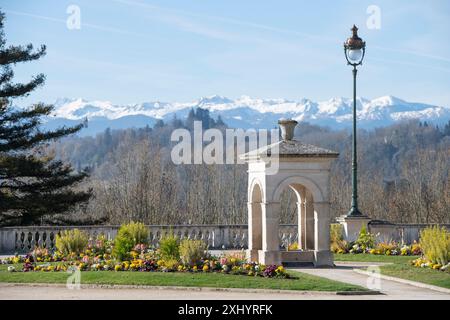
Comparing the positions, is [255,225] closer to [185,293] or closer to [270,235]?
[270,235]

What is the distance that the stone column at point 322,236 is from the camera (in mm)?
25812

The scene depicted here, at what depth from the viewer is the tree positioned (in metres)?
42.2

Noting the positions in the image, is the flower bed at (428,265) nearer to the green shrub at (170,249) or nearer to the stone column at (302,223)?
the stone column at (302,223)

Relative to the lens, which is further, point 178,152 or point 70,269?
point 178,152

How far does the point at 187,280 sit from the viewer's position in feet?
69.1

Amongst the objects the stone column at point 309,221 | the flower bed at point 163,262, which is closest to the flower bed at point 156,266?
the flower bed at point 163,262

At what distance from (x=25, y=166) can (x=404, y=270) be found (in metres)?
23.3

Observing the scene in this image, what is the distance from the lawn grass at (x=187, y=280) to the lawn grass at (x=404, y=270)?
2456 mm

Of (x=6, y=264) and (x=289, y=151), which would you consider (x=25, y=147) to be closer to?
(x=6, y=264)

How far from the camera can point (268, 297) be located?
18891 millimetres

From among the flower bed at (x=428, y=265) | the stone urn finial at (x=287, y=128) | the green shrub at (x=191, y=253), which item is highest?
the stone urn finial at (x=287, y=128)

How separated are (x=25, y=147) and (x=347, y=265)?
858 inches

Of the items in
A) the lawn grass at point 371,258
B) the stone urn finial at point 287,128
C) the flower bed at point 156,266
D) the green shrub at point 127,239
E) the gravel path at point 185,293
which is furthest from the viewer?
the lawn grass at point 371,258
